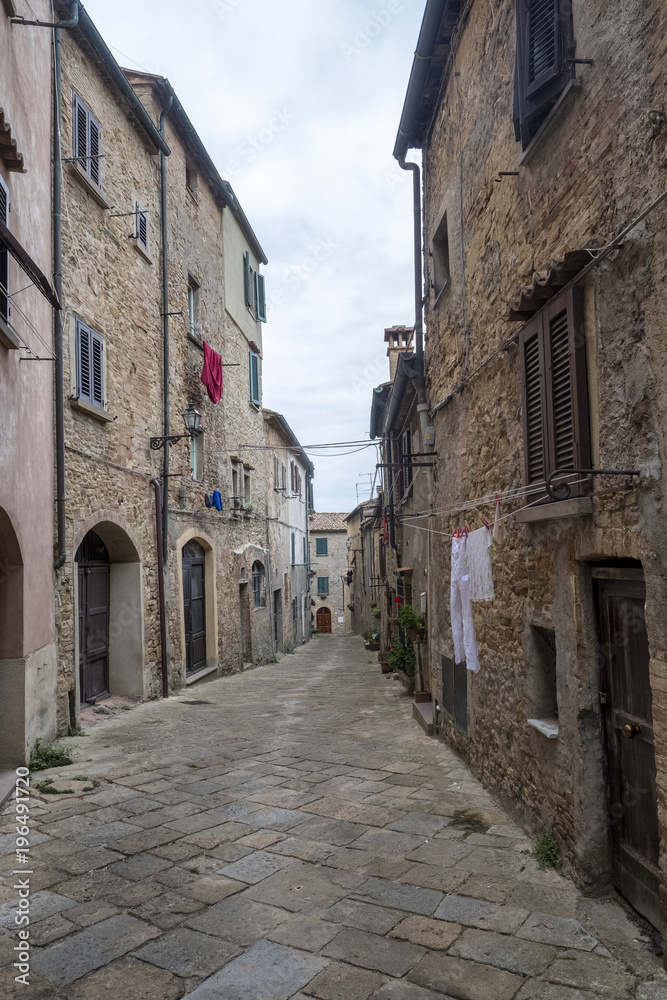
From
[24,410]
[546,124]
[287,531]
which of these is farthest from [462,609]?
[287,531]

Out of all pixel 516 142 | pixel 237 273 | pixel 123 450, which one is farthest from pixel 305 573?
pixel 516 142

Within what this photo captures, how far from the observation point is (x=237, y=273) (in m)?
18.0

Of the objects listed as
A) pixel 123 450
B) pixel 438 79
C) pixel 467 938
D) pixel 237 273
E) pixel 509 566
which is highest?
pixel 237 273

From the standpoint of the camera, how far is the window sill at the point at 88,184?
8.73 meters

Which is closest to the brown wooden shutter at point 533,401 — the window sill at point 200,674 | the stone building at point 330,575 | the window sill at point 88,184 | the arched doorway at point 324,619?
the window sill at point 88,184

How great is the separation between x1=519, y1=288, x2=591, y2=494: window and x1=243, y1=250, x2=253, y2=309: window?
591 inches

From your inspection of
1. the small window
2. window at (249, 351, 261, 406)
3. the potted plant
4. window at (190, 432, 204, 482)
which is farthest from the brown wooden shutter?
window at (249, 351, 261, 406)

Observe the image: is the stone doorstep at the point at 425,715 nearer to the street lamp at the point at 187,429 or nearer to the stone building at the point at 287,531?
the street lamp at the point at 187,429

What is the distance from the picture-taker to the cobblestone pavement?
3.12 m

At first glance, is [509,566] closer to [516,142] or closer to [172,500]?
[516,142]

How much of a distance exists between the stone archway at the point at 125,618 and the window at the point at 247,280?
10389mm

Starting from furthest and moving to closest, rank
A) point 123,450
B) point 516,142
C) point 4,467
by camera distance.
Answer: point 123,450
point 4,467
point 516,142

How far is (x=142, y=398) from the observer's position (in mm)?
10992

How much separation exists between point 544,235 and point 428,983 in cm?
432
